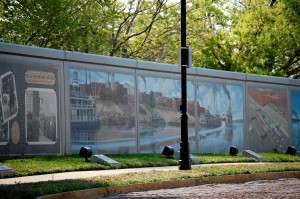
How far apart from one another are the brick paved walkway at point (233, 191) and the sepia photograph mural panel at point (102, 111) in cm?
701

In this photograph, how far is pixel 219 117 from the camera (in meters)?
27.9

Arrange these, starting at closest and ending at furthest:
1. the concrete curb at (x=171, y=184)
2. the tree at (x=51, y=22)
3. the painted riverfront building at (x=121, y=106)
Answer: the concrete curb at (x=171, y=184) → the painted riverfront building at (x=121, y=106) → the tree at (x=51, y=22)

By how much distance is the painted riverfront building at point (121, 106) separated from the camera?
756 inches

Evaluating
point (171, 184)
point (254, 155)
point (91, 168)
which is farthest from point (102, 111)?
point (171, 184)

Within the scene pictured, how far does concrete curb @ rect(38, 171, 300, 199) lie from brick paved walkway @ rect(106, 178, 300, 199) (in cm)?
29

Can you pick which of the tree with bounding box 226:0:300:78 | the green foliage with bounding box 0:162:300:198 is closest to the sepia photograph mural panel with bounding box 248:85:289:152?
the tree with bounding box 226:0:300:78

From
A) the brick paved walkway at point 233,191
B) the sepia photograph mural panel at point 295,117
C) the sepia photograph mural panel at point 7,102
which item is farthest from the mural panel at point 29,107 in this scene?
the sepia photograph mural panel at point 295,117

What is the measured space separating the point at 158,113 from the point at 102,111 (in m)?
3.06

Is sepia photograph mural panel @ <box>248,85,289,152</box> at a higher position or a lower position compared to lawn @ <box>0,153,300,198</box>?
higher

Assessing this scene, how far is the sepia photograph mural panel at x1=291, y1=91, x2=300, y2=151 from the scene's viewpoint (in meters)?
33.0

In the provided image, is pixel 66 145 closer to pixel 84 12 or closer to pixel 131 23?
pixel 84 12

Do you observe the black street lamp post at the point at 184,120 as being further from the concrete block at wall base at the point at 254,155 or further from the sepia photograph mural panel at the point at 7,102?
the concrete block at wall base at the point at 254,155

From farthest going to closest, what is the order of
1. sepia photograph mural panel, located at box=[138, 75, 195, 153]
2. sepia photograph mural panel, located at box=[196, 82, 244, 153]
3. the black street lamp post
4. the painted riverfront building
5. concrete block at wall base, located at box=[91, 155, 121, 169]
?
1. sepia photograph mural panel, located at box=[196, 82, 244, 153]
2. sepia photograph mural panel, located at box=[138, 75, 195, 153]
3. the painted riverfront building
4. concrete block at wall base, located at box=[91, 155, 121, 169]
5. the black street lamp post

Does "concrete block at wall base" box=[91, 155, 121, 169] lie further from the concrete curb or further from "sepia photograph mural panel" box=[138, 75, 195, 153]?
"sepia photograph mural panel" box=[138, 75, 195, 153]
